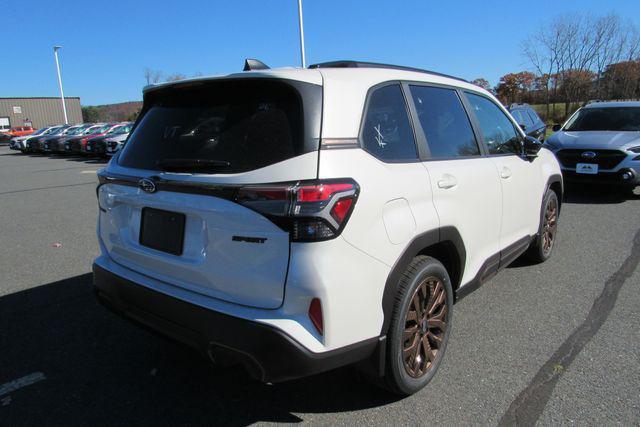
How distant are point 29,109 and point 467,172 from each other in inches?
3003

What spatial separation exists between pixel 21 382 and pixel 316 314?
2123mm

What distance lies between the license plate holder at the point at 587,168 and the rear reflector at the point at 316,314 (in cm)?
775

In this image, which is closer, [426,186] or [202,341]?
[202,341]

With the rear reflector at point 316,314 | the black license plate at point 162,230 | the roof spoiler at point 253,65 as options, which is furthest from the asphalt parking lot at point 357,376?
the roof spoiler at point 253,65

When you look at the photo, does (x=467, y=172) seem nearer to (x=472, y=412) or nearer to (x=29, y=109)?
(x=472, y=412)

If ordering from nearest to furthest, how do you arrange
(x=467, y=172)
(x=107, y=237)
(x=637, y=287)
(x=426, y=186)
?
(x=426, y=186) → (x=107, y=237) → (x=467, y=172) → (x=637, y=287)

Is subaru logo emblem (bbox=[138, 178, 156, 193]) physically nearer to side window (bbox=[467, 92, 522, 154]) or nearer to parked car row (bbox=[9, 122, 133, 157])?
side window (bbox=[467, 92, 522, 154])

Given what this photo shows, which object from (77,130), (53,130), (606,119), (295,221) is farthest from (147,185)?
(53,130)

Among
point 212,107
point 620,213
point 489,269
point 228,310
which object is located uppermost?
point 212,107

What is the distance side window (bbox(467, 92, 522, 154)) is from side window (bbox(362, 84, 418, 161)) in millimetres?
1125

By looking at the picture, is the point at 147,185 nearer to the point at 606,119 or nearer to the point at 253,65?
the point at 253,65

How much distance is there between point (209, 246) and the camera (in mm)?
2275

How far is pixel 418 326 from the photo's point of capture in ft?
9.04

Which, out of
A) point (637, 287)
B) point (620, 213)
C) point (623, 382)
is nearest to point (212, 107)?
point (623, 382)
